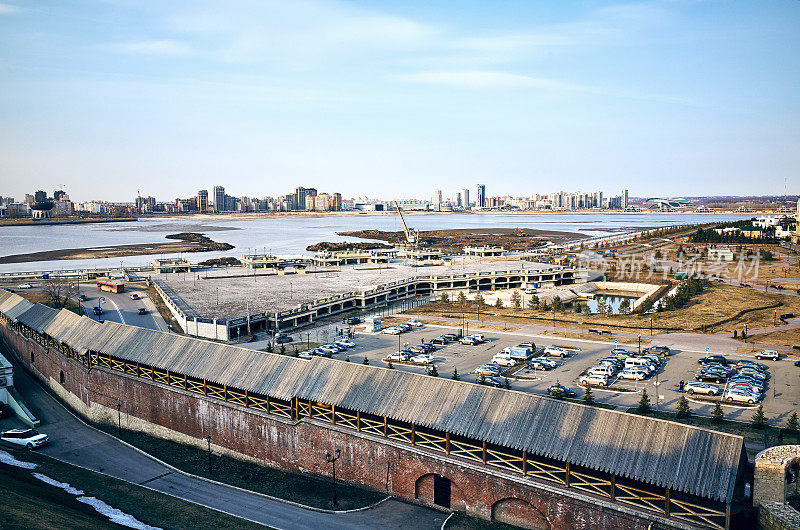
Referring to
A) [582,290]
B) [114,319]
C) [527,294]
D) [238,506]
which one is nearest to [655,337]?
[527,294]

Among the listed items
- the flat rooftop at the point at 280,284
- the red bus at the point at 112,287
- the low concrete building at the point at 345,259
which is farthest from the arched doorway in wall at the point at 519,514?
the low concrete building at the point at 345,259

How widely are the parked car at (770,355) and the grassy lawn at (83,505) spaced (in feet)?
95.7

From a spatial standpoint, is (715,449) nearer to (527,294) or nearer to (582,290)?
(527,294)

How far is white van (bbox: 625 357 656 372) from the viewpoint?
99.5 ft

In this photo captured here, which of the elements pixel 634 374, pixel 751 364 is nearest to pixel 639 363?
pixel 634 374

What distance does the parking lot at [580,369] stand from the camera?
82.9 ft

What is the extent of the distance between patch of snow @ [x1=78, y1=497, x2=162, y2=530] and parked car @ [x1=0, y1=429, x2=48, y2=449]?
625 cm

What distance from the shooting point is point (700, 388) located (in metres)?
26.3

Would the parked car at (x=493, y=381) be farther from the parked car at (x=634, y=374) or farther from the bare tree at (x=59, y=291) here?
the bare tree at (x=59, y=291)

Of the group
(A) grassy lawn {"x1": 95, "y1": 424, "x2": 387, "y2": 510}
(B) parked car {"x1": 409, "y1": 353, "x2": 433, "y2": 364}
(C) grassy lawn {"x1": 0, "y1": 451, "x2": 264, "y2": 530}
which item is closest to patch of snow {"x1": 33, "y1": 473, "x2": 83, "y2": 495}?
(C) grassy lawn {"x1": 0, "y1": 451, "x2": 264, "y2": 530}

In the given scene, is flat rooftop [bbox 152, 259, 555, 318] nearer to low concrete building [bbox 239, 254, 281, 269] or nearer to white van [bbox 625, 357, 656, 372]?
low concrete building [bbox 239, 254, 281, 269]

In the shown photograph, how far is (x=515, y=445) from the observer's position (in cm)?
1485

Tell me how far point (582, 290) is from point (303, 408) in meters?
48.9

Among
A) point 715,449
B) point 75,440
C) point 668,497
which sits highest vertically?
point 715,449
